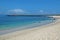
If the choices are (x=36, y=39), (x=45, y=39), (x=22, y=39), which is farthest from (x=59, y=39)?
(x=22, y=39)

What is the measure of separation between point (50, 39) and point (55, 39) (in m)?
0.24

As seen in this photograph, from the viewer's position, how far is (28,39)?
22.2ft

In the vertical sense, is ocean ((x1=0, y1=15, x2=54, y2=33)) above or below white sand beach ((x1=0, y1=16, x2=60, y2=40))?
below

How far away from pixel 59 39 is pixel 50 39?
0.43 m

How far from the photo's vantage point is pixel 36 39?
6684mm

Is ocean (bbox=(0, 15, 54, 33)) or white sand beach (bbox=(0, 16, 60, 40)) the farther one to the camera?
ocean (bbox=(0, 15, 54, 33))

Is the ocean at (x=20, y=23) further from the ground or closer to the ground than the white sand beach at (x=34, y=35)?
closer to the ground

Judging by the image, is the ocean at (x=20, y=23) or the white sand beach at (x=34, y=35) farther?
the ocean at (x=20, y=23)

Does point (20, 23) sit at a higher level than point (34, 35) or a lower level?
lower

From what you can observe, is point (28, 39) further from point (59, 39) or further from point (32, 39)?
point (59, 39)

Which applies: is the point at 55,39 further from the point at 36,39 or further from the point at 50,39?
the point at 36,39

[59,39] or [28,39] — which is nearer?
[59,39]

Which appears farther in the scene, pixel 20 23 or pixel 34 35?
pixel 20 23

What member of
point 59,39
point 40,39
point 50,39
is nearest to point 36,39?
point 40,39
